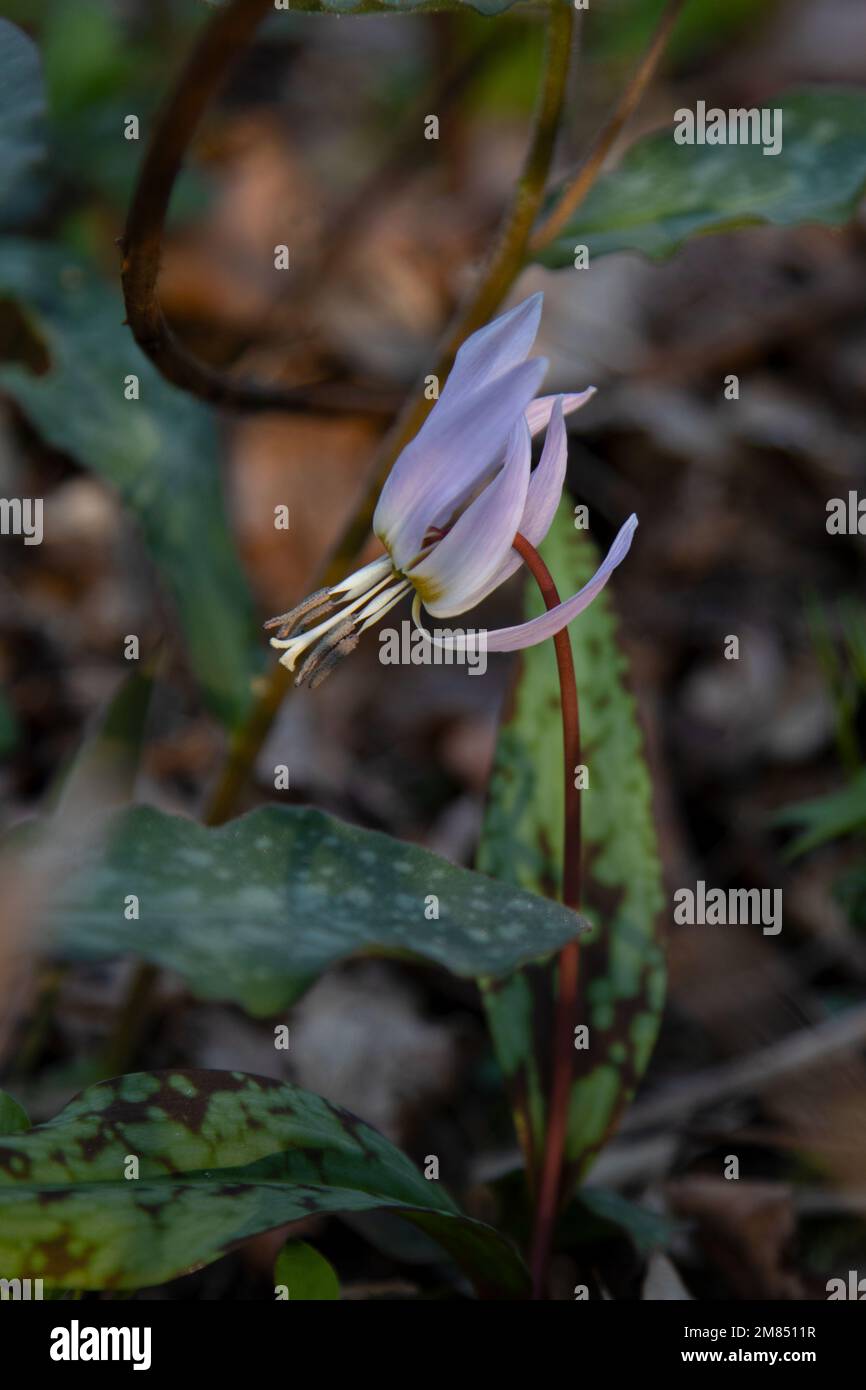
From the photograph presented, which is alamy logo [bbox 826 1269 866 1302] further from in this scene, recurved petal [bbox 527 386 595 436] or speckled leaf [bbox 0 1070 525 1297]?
recurved petal [bbox 527 386 595 436]

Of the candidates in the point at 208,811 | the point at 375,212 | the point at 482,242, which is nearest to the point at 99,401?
the point at 208,811

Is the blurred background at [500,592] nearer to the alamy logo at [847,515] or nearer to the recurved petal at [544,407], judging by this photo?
the alamy logo at [847,515]

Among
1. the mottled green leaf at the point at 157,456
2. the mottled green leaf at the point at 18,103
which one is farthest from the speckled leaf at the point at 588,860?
the mottled green leaf at the point at 18,103

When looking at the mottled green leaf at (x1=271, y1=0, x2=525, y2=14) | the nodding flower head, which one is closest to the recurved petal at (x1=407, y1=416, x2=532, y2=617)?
the nodding flower head

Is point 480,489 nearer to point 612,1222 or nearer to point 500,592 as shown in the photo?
point 612,1222

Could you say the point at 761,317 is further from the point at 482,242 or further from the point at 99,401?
the point at 99,401
